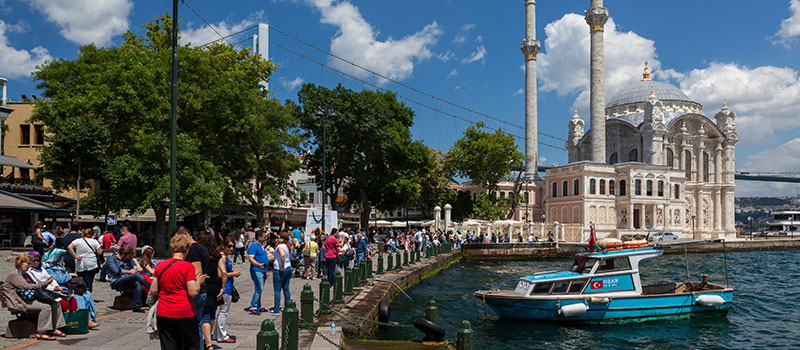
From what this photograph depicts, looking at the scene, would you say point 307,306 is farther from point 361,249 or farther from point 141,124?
point 141,124

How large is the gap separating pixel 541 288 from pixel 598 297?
1493 millimetres

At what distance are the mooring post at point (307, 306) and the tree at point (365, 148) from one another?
3290cm

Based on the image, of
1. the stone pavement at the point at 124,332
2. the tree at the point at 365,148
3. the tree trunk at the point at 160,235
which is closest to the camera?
the stone pavement at the point at 124,332

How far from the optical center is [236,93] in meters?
26.3

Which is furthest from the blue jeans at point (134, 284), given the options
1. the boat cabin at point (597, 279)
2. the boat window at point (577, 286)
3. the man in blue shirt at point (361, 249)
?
the man in blue shirt at point (361, 249)

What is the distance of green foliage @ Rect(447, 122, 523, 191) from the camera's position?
5569 centimetres

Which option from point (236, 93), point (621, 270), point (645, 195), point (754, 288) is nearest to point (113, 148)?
point (236, 93)

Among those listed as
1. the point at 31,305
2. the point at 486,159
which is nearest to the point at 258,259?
the point at 31,305

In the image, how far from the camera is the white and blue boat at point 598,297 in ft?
54.0

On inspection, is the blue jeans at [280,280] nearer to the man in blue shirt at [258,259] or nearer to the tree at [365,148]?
the man in blue shirt at [258,259]

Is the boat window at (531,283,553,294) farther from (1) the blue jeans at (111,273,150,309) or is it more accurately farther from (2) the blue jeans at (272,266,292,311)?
(1) the blue jeans at (111,273,150,309)

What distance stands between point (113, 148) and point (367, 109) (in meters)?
21.0

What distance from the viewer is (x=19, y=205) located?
23469 millimetres

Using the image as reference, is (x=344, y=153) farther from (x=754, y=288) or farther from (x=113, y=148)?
(x=754, y=288)
